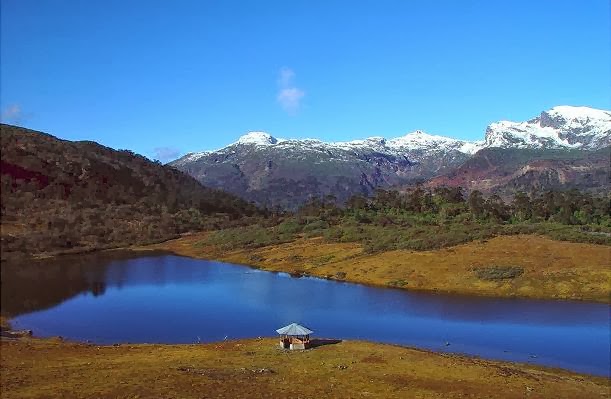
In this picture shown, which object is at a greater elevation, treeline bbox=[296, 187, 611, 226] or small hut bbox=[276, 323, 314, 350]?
treeline bbox=[296, 187, 611, 226]

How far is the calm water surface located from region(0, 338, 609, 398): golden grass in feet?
11.0

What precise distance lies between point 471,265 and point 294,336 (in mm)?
46519

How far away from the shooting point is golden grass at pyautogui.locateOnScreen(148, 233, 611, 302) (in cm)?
7138

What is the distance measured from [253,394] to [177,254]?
91.9 m

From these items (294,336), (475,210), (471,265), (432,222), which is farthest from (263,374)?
(475,210)

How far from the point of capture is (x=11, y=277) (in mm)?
7480

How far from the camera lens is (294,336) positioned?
41719 millimetres

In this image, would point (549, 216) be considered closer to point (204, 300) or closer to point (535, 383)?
point (204, 300)

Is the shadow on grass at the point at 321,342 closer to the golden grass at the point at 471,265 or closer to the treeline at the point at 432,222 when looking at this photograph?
the golden grass at the point at 471,265

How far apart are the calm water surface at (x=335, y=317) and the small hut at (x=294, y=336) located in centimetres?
666

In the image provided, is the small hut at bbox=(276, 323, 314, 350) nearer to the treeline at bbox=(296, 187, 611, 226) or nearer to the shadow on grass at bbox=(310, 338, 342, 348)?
the shadow on grass at bbox=(310, 338, 342, 348)

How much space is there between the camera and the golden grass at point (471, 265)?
71375 mm

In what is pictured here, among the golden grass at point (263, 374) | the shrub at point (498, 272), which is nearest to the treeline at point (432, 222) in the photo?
the shrub at point (498, 272)

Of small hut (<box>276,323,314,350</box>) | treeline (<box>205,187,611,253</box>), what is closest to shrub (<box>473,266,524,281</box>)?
treeline (<box>205,187,611,253</box>)
